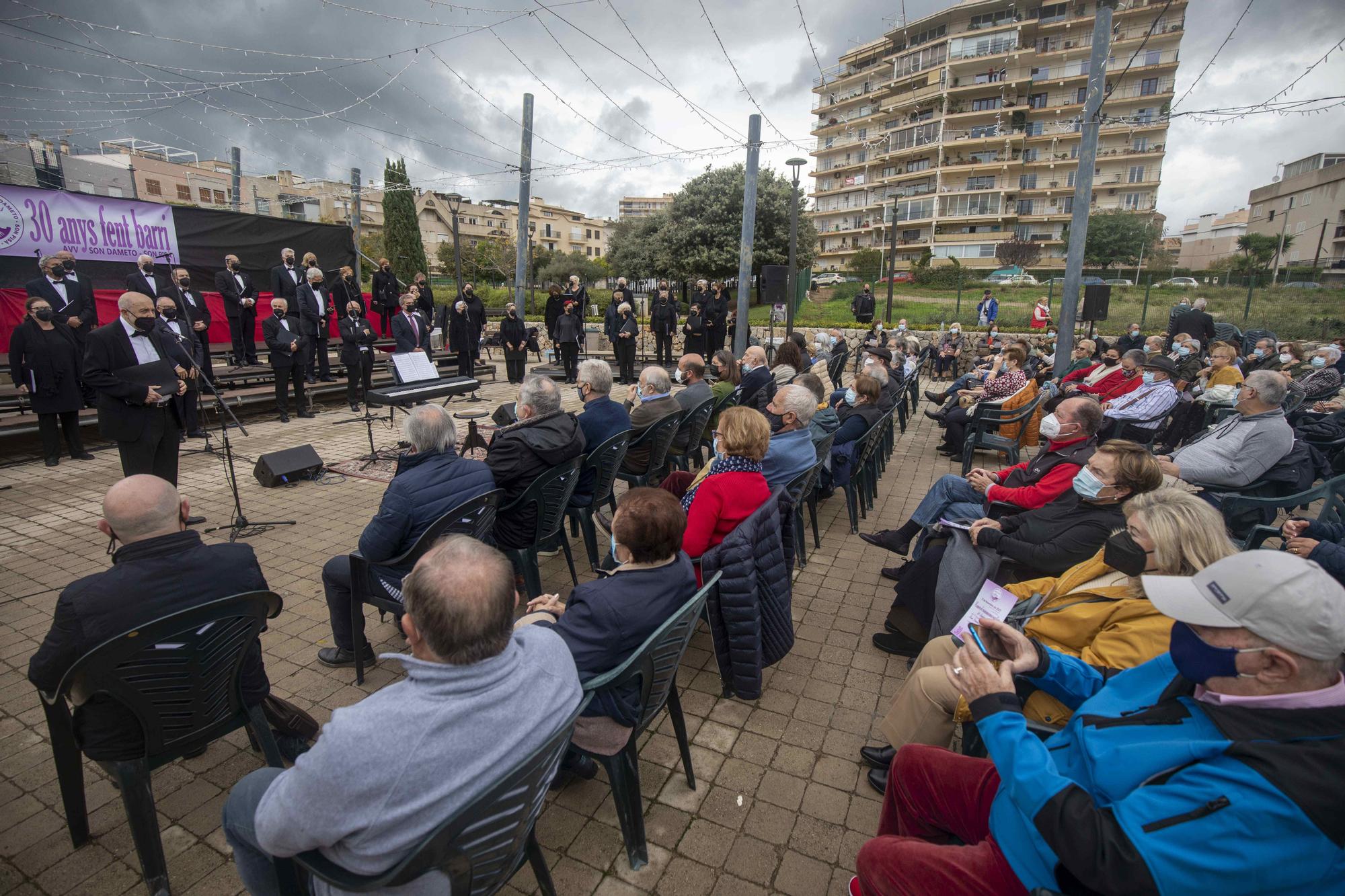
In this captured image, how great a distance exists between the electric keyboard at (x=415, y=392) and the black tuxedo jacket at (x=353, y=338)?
122 inches

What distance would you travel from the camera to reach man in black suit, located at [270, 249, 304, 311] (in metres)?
9.84

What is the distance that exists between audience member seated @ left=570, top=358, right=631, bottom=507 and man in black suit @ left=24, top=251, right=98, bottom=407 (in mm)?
6765

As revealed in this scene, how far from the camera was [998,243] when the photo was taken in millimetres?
46719

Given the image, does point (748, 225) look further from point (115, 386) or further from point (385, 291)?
point (115, 386)

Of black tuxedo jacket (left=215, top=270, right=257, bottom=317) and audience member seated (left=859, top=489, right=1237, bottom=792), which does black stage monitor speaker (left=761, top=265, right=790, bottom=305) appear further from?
audience member seated (left=859, top=489, right=1237, bottom=792)

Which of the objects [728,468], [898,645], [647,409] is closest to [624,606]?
[728,468]

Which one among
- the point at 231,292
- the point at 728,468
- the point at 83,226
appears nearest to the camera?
the point at 728,468

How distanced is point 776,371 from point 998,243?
159ft

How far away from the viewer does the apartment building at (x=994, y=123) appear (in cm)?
4434

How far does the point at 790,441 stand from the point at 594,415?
1.47m

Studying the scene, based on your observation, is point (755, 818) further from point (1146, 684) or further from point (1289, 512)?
point (1289, 512)

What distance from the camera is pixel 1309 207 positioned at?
151 feet

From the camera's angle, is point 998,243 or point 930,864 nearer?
point 930,864

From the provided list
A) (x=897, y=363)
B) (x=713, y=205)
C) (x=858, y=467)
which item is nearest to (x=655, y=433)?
(x=858, y=467)
